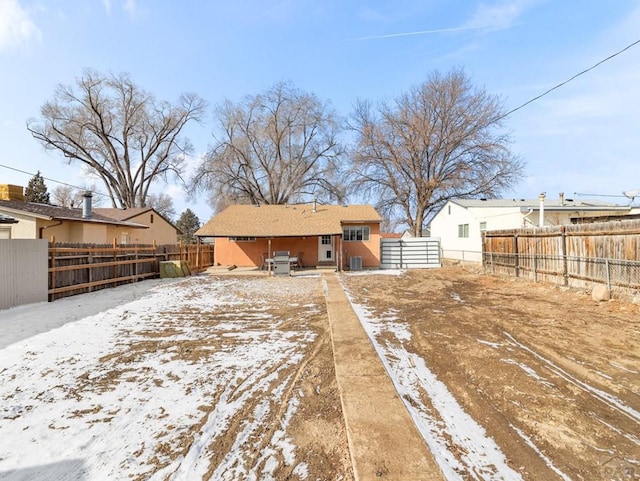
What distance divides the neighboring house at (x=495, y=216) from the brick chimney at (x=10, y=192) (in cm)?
2379

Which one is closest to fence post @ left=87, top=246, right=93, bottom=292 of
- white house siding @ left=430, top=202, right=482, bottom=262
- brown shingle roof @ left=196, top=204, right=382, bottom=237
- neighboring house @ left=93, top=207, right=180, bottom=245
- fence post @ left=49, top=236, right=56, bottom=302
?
fence post @ left=49, top=236, right=56, bottom=302

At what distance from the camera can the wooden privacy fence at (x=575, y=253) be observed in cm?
777

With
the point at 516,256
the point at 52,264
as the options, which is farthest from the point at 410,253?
the point at 52,264

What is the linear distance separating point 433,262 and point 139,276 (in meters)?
16.8

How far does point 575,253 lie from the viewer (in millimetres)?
9516

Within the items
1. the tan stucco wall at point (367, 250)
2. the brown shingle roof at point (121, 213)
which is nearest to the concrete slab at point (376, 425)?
the tan stucco wall at point (367, 250)

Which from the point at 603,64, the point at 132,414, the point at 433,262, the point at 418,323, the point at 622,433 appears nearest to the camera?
the point at 622,433

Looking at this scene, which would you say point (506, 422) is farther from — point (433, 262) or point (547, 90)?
point (433, 262)

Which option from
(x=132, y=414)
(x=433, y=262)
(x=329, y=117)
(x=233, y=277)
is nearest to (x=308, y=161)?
(x=329, y=117)

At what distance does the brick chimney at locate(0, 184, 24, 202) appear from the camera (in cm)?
1496

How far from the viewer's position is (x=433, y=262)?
→ 804 inches

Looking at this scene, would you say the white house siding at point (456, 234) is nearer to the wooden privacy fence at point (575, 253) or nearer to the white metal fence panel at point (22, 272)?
the wooden privacy fence at point (575, 253)

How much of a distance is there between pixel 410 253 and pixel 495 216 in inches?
214

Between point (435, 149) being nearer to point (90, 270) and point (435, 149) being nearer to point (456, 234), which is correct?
point (456, 234)
